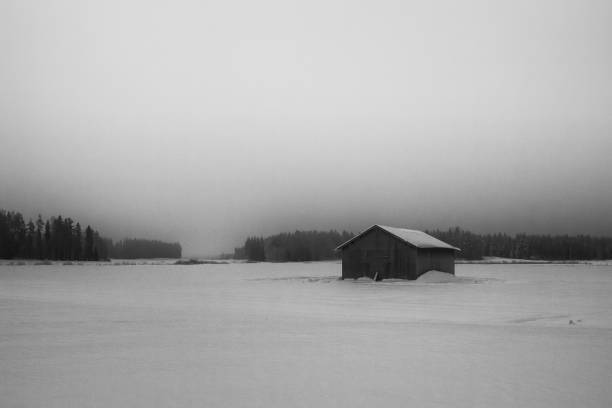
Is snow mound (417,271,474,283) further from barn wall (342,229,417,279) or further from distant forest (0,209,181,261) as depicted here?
distant forest (0,209,181,261)

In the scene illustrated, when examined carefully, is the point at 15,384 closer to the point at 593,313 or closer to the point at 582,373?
the point at 582,373

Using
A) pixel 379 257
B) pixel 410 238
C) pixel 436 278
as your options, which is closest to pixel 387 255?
pixel 379 257

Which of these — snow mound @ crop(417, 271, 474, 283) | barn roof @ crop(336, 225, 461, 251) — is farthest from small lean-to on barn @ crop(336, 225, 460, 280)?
snow mound @ crop(417, 271, 474, 283)

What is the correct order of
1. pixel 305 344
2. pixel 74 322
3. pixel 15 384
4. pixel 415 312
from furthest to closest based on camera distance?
pixel 415 312
pixel 74 322
pixel 305 344
pixel 15 384

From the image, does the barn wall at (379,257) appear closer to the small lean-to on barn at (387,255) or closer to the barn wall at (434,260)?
the small lean-to on barn at (387,255)

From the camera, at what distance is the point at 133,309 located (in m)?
22.5

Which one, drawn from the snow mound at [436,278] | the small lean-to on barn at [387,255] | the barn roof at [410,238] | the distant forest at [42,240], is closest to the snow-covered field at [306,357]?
the snow mound at [436,278]

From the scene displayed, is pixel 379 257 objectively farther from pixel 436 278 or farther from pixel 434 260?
pixel 434 260

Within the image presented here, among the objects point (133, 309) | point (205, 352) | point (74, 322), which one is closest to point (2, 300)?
point (133, 309)

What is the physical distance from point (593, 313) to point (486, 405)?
1515 cm

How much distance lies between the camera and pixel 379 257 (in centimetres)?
4528

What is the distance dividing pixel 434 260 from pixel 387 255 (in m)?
5.26

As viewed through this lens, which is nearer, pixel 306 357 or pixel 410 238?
pixel 306 357

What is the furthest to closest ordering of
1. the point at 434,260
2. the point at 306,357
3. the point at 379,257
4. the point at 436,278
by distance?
the point at 434,260
the point at 379,257
the point at 436,278
the point at 306,357
